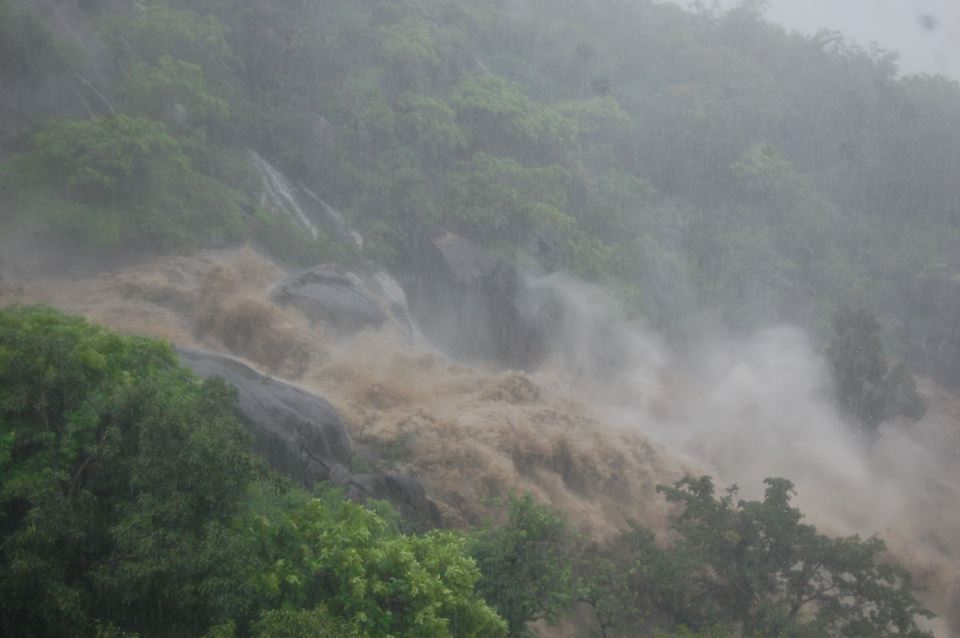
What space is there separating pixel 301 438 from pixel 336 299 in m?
11.3

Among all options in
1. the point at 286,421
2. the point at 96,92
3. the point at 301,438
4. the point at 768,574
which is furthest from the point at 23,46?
the point at 768,574

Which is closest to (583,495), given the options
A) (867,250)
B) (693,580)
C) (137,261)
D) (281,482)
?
(693,580)

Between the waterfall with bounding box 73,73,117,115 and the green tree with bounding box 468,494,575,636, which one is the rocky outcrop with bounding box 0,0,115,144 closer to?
the waterfall with bounding box 73,73,117,115

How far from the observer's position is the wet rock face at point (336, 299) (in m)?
27.5

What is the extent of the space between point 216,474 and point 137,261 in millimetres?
21038

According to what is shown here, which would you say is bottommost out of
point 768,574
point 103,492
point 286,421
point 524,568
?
point 103,492

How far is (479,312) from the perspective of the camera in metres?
35.1

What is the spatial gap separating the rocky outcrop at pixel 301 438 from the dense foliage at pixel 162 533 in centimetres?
366

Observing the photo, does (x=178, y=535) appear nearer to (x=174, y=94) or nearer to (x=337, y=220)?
(x=174, y=94)

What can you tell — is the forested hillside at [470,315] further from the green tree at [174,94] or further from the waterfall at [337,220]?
the waterfall at [337,220]

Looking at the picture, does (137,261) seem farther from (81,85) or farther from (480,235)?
(480,235)

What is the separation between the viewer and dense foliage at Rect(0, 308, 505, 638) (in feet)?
28.3

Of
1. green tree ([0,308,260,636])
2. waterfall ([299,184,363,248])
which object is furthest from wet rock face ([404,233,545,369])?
green tree ([0,308,260,636])

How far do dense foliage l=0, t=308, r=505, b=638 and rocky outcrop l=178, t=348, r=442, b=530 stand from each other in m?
3.66
